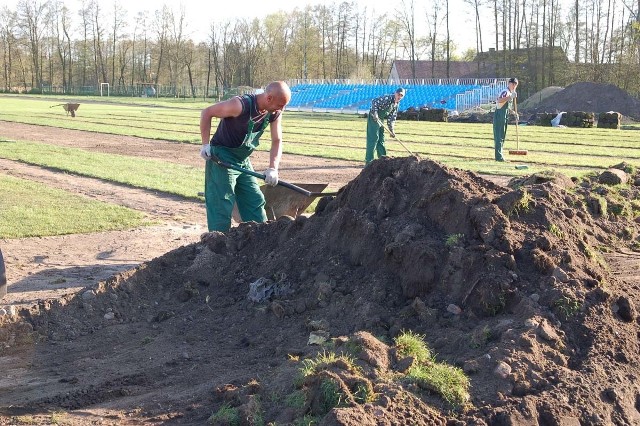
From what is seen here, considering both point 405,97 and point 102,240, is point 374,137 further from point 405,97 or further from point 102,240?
point 405,97

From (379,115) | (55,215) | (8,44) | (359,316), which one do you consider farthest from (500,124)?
(8,44)

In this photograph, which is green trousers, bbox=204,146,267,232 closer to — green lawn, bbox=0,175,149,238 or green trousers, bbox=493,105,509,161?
green lawn, bbox=0,175,149,238

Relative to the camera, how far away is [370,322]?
570cm

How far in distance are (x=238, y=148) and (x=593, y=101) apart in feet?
145

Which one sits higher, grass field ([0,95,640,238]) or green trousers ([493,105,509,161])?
green trousers ([493,105,509,161])

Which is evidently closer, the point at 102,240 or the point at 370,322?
the point at 370,322

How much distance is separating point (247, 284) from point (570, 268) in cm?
276

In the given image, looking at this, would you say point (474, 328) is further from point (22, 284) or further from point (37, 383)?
point (22, 284)

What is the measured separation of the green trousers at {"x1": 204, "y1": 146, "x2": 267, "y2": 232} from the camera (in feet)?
26.5

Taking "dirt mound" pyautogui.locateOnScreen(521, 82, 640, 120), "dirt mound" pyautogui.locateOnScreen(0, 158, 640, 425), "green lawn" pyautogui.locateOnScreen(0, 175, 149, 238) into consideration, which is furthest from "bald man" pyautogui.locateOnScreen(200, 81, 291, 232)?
"dirt mound" pyautogui.locateOnScreen(521, 82, 640, 120)

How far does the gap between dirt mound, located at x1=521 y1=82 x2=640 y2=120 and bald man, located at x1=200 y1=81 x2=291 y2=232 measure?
41.0m

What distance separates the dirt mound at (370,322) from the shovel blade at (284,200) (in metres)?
1.68

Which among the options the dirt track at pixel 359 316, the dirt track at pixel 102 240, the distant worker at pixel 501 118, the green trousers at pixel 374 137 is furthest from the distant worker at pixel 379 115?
the dirt track at pixel 359 316

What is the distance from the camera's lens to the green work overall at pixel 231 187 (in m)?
8.05
